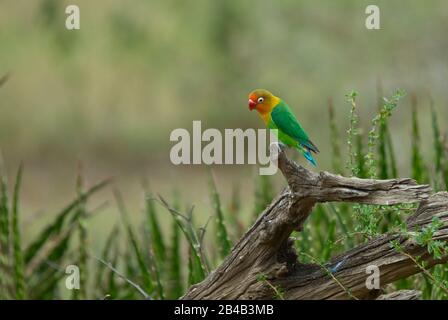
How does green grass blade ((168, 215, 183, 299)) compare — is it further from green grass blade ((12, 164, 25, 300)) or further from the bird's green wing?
the bird's green wing

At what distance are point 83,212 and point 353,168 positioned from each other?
63 cm

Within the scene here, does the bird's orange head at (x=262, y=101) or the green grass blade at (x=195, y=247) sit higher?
the bird's orange head at (x=262, y=101)

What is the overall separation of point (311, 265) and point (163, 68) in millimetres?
6535

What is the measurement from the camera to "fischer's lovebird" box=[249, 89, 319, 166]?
38.4 inches

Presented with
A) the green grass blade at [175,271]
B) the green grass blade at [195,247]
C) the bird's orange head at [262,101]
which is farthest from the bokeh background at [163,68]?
the bird's orange head at [262,101]

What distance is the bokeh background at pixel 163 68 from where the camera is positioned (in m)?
6.75

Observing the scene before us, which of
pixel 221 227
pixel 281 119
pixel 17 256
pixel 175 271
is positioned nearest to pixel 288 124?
pixel 281 119

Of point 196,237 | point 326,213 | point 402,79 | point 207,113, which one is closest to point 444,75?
point 402,79

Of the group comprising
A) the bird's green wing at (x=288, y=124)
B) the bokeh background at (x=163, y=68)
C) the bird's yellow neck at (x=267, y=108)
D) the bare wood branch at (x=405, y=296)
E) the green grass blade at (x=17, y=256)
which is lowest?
the bare wood branch at (x=405, y=296)

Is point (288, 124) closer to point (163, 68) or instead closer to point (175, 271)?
point (175, 271)

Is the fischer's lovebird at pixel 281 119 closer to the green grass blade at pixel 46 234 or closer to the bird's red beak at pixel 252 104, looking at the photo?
the bird's red beak at pixel 252 104

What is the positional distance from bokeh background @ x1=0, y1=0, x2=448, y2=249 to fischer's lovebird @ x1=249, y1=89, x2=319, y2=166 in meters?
5.52

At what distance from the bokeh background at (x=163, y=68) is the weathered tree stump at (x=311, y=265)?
5.59m
